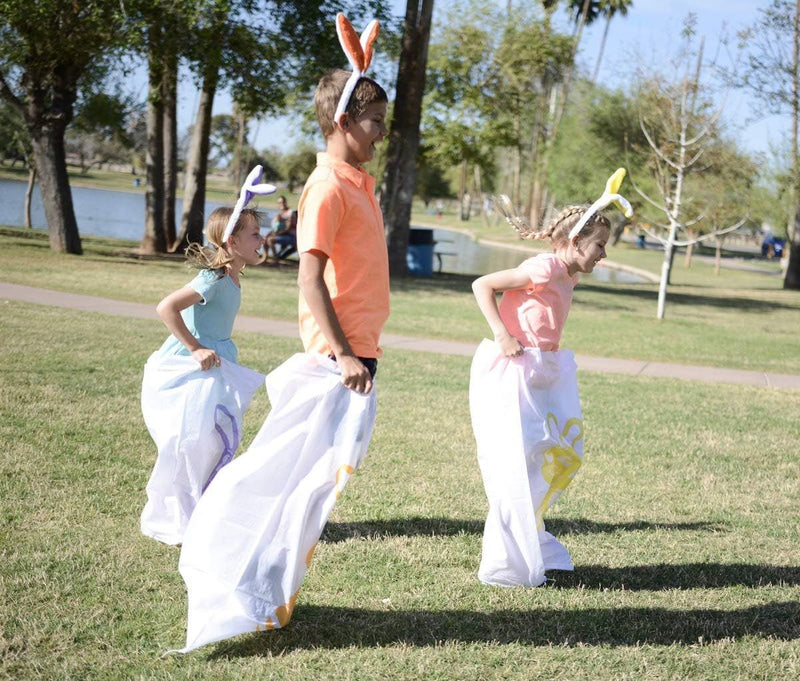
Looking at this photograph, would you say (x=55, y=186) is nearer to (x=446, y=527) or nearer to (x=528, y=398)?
(x=446, y=527)

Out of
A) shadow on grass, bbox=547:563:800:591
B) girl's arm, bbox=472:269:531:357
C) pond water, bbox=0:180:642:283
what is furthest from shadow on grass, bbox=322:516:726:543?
pond water, bbox=0:180:642:283

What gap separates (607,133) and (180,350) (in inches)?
1882

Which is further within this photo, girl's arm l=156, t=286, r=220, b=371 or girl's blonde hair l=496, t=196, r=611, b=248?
girl's blonde hair l=496, t=196, r=611, b=248

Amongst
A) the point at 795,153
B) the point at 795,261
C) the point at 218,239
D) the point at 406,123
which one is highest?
the point at 795,153

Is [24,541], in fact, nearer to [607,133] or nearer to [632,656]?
[632,656]

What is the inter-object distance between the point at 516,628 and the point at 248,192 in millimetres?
2178

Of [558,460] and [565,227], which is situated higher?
[565,227]

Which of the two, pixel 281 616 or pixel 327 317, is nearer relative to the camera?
pixel 327 317

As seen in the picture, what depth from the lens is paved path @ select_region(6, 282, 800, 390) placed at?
430 inches

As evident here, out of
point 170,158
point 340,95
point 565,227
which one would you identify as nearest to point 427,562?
point 565,227

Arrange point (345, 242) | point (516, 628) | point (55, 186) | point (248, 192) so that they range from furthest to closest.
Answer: point (55, 186) → point (248, 192) → point (516, 628) → point (345, 242)

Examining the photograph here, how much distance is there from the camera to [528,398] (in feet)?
13.8

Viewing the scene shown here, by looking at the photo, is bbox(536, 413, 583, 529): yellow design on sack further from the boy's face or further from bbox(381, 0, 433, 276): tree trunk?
bbox(381, 0, 433, 276): tree trunk

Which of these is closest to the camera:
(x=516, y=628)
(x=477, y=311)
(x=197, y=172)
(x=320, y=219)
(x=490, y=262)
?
(x=320, y=219)
